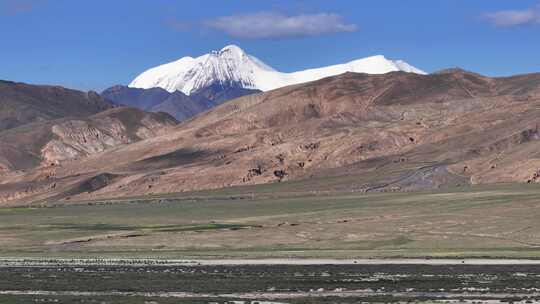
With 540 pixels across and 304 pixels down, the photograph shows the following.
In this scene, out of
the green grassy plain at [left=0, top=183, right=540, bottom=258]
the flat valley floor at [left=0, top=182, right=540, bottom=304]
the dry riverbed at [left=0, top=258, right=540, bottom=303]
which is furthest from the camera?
the green grassy plain at [left=0, top=183, right=540, bottom=258]

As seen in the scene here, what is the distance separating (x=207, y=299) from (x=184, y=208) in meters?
119

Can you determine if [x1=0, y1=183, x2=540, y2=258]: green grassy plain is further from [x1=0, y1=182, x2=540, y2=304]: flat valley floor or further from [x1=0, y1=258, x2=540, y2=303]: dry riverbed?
[x1=0, y1=258, x2=540, y2=303]: dry riverbed

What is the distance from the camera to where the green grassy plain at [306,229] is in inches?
3991

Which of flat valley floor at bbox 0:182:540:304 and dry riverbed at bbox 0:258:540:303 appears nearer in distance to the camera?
dry riverbed at bbox 0:258:540:303

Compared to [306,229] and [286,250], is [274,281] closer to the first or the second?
[286,250]

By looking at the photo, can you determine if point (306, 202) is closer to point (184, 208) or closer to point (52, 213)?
point (184, 208)

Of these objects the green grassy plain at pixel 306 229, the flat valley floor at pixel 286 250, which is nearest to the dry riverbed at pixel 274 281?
the flat valley floor at pixel 286 250

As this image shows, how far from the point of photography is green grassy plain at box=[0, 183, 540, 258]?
10138 cm

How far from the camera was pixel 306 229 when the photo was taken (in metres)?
123

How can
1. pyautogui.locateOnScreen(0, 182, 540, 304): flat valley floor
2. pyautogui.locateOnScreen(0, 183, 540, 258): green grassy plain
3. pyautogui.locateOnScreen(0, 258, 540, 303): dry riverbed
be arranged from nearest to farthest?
1. pyautogui.locateOnScreen(0, 258, 540, 303): dry riverbed
2. pyautogui.locateOnScreen(0, 182, 540, 304): flat valley floor
3. pyautogui.locateOnScreen(0, 183, 540, 258): green grassy plain

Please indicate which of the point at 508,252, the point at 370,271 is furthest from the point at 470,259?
the point at 370,271

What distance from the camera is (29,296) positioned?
190 ft

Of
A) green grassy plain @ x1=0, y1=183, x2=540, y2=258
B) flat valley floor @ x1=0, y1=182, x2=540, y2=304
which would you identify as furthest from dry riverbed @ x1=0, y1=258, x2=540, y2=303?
green grassy plain @ x1=0, y1=183, x2=540, y2=258

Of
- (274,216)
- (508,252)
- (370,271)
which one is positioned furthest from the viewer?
(274,216)
